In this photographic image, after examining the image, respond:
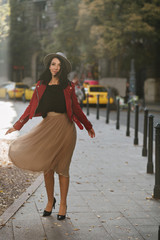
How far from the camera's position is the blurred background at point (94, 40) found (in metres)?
28.5

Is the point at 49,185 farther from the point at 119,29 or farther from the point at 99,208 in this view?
the point at 119,29

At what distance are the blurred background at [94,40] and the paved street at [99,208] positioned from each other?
1847cm

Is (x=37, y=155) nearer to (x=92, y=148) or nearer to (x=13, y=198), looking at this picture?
(x=13, y=198)

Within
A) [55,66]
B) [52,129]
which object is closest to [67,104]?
[52,129]

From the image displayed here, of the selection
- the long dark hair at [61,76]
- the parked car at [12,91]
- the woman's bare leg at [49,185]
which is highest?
the long dark hair at [61,76]

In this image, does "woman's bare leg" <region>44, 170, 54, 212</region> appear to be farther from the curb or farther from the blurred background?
the blurred background

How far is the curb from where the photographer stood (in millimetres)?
5004

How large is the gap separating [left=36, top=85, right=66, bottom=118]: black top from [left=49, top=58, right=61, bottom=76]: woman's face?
0.16 m

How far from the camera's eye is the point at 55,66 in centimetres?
509

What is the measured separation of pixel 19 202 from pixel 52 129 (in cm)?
121

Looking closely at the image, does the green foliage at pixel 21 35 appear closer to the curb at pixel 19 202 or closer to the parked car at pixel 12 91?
the parked car at pixel 12 91

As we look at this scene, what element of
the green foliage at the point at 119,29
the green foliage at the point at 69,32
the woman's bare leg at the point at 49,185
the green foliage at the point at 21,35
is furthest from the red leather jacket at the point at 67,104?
the green foliage at the point at 21,35

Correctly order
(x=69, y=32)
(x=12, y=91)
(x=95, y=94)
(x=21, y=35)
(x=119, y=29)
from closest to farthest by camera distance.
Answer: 1. (x=95, y=94)
2. (x=119, y=29)
3. (x=69, y=32)
4. (x=12, y=91)
5. (x=21, y=35)

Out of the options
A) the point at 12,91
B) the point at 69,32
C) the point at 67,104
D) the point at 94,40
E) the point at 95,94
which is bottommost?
the point at 12,91
